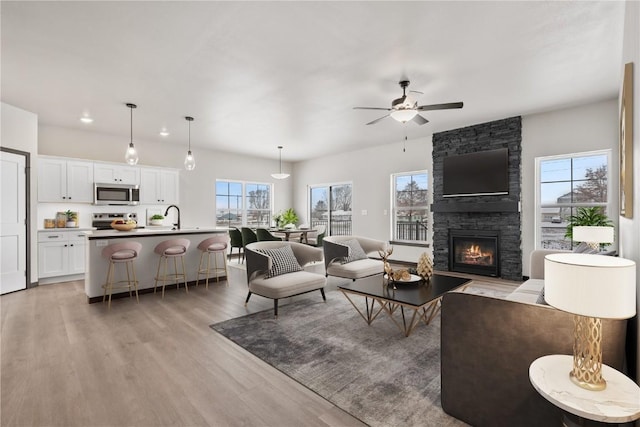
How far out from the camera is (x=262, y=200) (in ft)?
31.0

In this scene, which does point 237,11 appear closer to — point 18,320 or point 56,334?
point 56,334

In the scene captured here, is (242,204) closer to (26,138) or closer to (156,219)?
(156,219)

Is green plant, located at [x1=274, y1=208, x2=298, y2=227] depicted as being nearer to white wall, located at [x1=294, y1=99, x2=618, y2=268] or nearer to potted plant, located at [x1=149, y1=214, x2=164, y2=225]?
white wall, located at [x1=294, y1=99, x2=618, y2=268]

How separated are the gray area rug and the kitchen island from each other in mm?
2058

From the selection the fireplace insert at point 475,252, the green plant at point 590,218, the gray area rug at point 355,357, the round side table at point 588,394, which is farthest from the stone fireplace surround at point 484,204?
the round side table at point 588,394

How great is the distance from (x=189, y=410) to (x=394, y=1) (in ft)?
10.6

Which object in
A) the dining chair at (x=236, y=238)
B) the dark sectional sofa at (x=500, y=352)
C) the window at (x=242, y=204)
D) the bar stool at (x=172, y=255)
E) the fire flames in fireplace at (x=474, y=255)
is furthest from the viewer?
the window at (x=242, y=204)

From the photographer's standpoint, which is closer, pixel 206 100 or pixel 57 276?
pixel 206 100

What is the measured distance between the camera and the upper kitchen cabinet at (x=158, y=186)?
666 cm

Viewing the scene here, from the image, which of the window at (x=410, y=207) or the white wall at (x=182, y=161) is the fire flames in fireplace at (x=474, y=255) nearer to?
the window at (x=410, y=207)

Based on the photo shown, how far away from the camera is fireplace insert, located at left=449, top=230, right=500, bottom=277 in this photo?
18.9ft

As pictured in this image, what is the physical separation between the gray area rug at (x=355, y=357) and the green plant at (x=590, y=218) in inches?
116

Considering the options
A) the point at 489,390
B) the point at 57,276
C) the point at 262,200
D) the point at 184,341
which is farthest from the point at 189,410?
the point at 262,200

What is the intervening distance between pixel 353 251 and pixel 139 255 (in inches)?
127
